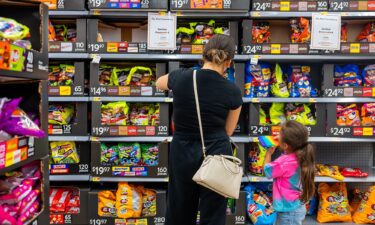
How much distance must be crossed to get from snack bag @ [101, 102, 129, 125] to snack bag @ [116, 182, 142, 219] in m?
0.60

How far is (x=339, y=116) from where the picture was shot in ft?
12.0

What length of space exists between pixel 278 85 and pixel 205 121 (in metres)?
1.86

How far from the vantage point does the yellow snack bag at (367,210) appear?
358 centimetres

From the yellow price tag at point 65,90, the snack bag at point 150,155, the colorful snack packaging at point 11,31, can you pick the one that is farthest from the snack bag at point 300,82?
the colorful snack packaging at point 11,31

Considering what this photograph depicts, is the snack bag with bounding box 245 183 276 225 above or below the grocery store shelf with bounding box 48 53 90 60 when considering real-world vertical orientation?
below

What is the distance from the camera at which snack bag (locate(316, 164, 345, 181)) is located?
3.56 metres

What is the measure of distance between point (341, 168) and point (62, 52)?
2.97m

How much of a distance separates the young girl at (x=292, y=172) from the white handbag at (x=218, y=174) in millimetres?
523

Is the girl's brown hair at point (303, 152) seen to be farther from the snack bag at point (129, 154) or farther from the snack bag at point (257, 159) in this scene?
the snack bag at point (129, 154)

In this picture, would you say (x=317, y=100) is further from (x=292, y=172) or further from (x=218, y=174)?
(x=218, y=174)

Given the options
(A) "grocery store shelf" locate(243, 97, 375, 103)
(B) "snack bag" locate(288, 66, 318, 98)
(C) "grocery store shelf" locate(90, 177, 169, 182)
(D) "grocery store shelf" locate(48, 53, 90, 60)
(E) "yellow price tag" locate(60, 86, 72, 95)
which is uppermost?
(D) "grocery store shelf" locate(48, 53, 90, 60)

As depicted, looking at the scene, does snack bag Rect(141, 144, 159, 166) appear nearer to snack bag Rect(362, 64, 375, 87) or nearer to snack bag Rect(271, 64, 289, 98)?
snack bag Rect(271, 64, 289, 98)

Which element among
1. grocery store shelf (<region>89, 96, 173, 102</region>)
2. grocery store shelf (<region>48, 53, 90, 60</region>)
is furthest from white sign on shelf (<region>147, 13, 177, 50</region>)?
grocery store shelf (<region>48, 53, 90, 60</region>)

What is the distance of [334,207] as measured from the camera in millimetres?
3643
